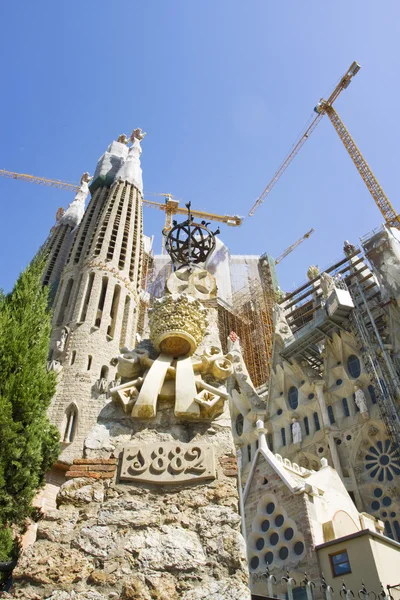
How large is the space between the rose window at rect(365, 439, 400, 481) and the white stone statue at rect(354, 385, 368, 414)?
1.32 meters

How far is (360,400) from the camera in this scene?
1984cm

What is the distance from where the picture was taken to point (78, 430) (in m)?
22.1

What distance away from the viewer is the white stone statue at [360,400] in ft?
64.1

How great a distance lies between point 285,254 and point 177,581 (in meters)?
49.3

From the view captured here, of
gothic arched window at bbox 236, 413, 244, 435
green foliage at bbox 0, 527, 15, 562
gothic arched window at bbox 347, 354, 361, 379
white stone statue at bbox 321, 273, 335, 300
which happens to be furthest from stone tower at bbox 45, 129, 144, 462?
green foliage at bbox 0, 527, 15, 562

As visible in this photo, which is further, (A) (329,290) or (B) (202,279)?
(A) (329,290)

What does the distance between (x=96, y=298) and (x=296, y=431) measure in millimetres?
14109

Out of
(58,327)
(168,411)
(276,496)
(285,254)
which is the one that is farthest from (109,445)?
(285,254)

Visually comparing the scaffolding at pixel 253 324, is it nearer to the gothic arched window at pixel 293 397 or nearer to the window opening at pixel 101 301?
the gothic arched window at pixel 293 397

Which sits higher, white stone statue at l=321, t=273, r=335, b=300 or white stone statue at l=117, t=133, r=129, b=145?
white stone statue at l=117, t=133, r=129, b=145

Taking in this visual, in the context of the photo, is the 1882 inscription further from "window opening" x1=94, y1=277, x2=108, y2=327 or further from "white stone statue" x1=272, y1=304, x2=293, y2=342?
"window opening" x1=94, y1=277, x2=108, y2=327

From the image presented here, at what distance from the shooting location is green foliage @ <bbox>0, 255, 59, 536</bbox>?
15.6ft

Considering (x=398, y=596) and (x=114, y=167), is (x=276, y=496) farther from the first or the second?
(x=114, y=167)

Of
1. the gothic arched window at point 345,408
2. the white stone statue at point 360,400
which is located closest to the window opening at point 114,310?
the gothic arched window at point 345,408
